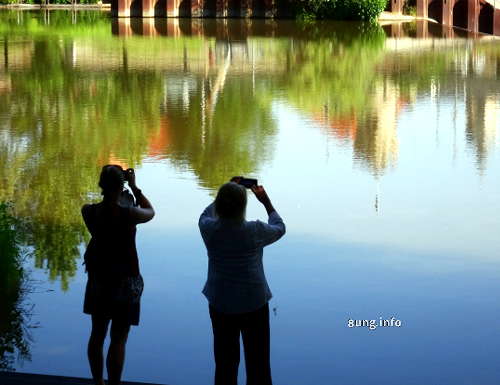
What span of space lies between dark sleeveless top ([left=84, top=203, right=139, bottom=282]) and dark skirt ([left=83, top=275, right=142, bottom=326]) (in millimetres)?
48

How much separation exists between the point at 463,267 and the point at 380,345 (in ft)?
8.28

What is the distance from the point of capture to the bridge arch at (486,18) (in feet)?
146

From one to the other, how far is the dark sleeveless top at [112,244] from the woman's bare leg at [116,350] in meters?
0.31

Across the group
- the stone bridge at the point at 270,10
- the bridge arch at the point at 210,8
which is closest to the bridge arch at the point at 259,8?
the stone bridge at the point at 270,10

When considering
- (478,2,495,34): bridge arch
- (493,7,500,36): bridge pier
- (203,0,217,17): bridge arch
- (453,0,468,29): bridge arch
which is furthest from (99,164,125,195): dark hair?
(203,0,217,17): bridge arch

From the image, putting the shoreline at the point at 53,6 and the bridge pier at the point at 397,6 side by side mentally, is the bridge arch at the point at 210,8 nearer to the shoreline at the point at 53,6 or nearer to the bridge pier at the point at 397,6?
the bridge pier at the point at 397,6

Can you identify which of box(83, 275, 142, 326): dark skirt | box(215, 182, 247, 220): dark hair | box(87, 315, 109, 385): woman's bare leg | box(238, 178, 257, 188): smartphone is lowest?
box(87, 315, 109, 385): woman's bare leg

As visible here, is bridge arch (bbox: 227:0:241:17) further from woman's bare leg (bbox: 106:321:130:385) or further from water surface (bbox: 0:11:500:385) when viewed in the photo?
woman's bare leg (bbox: 106:321:130:385)

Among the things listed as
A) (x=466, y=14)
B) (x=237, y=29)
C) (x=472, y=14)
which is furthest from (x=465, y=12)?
(x=237, y=29)

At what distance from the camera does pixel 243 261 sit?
20.7 feet

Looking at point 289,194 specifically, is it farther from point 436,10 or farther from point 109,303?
point 436,10

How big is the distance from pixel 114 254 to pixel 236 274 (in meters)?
0.74

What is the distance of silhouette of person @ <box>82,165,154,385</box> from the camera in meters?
6.65

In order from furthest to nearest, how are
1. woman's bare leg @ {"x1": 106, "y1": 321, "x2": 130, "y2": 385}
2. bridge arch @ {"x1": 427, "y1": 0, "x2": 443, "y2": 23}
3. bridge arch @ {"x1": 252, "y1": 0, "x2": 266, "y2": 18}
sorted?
bridge arch @ {"x1": 252, "y1": 0, "x2": 266, "y2": 18} < bridge arch @ {"x1": 427, "y1": 0, "x2": 443, "y2": 23} < woman's bare leg @ {"x1": 106, "y1": 321, "x2": 130, "y2": 385}
